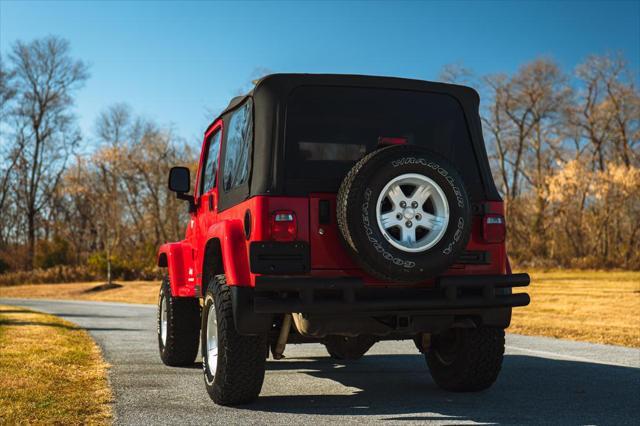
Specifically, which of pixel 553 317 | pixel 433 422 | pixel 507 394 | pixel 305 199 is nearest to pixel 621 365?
pixel 507 394

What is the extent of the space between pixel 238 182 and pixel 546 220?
3408cm

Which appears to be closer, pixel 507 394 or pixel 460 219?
pixel 460 219

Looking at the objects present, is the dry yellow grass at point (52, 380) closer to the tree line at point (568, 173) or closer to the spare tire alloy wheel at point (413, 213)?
the spare tire alloy wheel at point (413, 213)

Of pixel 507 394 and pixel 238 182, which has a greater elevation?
pixel 238 182

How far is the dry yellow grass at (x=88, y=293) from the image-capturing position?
92.7 ft

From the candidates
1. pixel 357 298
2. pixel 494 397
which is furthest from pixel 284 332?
pixel 494 397

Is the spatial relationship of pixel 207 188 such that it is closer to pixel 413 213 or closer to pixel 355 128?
pixel 355 128

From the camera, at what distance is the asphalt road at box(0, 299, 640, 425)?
5.20 m

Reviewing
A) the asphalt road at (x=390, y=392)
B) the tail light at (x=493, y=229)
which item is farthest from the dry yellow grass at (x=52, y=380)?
the tail light at (x=493, y=229)

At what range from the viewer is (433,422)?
16.3 feet

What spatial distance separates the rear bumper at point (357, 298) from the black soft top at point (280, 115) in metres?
0.69

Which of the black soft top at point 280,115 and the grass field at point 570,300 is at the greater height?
the black soft top at point 280,115

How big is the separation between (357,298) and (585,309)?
13380mm

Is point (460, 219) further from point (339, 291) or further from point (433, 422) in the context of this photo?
point (433, 422)
